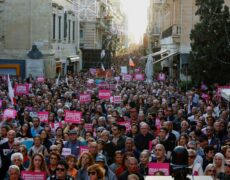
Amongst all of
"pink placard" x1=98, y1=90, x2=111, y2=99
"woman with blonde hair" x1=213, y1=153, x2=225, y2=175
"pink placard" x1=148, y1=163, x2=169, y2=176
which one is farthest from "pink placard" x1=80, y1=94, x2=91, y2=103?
"woman with blonde hair" x1=213, y1=153, x2=225, y2=175

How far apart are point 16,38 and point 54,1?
4.38 m

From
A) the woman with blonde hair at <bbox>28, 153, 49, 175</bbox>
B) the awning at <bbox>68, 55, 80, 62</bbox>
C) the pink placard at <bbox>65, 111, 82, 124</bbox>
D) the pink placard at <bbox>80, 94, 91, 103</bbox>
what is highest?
the awning at <bbox>68, 55, 80, 62</bbox>

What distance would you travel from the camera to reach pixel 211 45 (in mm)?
28484

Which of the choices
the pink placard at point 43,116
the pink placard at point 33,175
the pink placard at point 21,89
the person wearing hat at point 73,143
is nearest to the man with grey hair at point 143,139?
the person wearing hat at point 73,143

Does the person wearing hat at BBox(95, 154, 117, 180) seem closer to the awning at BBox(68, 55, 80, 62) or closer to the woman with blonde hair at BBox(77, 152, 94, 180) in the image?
the woman with blonde hair at BBox(77, 152, 94, 180)

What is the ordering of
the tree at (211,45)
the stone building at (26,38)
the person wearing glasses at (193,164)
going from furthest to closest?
the stone building at (26,38) → the tree at (211,45) → the person wearing glasses at (193,164)

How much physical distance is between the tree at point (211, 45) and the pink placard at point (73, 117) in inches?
519

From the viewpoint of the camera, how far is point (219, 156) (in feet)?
31.2

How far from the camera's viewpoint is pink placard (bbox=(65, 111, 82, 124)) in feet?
52.2

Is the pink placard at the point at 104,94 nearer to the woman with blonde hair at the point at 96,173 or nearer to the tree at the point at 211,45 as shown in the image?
the tree at the point at 211,45

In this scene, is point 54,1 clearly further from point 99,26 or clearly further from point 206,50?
point 99,26

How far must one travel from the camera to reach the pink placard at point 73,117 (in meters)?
15.9

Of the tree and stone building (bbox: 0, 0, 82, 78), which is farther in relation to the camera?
stone building (bbox: 0, 0, 82, 78)

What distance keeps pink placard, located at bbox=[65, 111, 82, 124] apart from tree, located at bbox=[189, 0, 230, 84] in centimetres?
1317
